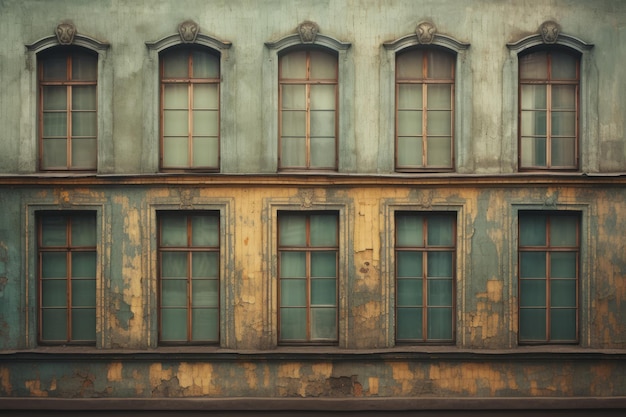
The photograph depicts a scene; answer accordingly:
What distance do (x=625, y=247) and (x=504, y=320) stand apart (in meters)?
2.29

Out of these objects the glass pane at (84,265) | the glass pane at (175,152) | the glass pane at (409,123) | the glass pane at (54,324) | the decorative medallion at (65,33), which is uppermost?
the decorative medallion at (65,33)

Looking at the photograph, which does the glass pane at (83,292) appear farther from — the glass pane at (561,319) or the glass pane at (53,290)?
the glass pane at (561,319)

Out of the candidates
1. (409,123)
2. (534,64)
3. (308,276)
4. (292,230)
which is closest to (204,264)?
(292,230)

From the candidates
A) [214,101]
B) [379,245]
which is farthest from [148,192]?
[379,245]

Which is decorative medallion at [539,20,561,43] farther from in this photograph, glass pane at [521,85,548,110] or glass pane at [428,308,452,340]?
glass pane at [428,308,452,340]

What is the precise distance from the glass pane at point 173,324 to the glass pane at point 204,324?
15 centimetres

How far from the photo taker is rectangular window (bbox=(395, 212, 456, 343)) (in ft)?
41.6

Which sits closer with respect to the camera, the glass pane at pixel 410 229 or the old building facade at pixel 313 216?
the old building facade at pixel 313 216

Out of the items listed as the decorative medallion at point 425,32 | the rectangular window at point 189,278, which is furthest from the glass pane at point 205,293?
the decorative medallion at point 425,32

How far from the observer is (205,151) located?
1274 centimetres

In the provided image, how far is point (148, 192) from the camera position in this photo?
12.5m

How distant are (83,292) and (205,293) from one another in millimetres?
2004

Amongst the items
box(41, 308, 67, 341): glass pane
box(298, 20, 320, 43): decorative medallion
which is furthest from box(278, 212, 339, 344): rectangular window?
box(41, 308, 67, 341): glass pane

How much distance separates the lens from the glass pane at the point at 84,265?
12.7 meters
